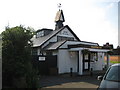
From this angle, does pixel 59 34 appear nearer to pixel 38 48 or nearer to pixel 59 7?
pixel 38 48

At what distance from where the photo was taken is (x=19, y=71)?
822cm

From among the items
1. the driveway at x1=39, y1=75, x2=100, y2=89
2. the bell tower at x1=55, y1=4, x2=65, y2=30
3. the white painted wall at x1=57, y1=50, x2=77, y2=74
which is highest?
the bell tower at x1=55, y1=4, x2=65, y2=30

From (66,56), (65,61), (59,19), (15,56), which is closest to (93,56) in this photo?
(66,56)

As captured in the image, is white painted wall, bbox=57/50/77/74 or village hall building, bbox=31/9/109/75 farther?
white painted wall, bbox=57/50/77/74

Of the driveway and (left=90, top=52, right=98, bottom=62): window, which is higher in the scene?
(left=90, top=52, right=98, bottom=62): window

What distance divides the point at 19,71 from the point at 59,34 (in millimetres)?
15590

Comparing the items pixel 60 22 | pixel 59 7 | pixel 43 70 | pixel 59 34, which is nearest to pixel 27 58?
pixel 43 70

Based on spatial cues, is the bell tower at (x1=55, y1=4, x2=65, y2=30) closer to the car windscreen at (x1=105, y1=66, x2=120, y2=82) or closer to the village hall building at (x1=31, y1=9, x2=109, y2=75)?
the village hall building at (x1=31, y1=9, x2=109, y2=75)

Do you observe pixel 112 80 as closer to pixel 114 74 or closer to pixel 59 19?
pixel 114 74

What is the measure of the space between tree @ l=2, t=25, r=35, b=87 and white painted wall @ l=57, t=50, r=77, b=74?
9.05 m

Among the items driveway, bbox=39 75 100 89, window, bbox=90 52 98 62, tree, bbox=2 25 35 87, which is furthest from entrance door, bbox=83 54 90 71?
tree, bbox=2 25 35 87

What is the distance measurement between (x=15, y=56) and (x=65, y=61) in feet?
34.2

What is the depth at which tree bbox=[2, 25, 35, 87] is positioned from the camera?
824 cm

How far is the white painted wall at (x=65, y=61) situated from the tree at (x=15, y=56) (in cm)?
905
